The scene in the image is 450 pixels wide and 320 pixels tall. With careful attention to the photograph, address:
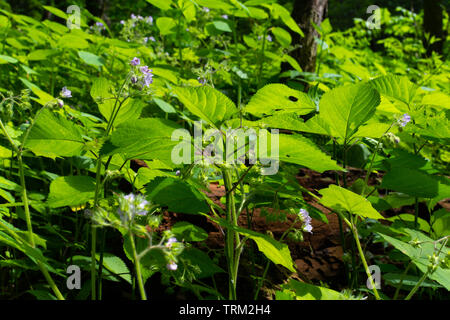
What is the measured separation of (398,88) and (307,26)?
7.35ft

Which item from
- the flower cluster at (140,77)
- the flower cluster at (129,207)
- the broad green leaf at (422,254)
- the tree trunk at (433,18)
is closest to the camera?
the flower cluster at (129,207)

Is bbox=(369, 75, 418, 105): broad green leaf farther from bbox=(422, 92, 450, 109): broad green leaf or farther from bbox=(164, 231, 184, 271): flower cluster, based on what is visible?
bbox=(164, 231, 184, 271): flower cluster

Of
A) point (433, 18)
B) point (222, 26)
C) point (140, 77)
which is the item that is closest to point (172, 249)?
point (140, 77)

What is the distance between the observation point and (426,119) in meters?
1.40

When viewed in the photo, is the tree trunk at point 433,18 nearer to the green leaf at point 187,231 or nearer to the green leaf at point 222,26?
the green leaf at point 222,26

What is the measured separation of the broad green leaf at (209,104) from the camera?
3.34ft

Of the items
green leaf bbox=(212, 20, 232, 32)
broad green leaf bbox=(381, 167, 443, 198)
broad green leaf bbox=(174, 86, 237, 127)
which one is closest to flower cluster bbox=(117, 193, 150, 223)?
broad green leaf bbox=(174, 86, 237, 127)

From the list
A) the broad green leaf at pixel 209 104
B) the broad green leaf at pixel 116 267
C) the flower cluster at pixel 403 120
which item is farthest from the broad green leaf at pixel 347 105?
the broad green leaf at pixel 116 267

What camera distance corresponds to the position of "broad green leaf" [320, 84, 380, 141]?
43.6 inches

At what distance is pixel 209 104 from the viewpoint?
1.02 metres

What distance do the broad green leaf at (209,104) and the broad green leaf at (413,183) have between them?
1.87 feet

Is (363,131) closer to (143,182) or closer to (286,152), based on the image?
(286,152)

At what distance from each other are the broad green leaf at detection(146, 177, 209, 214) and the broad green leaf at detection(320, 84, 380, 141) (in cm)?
45
